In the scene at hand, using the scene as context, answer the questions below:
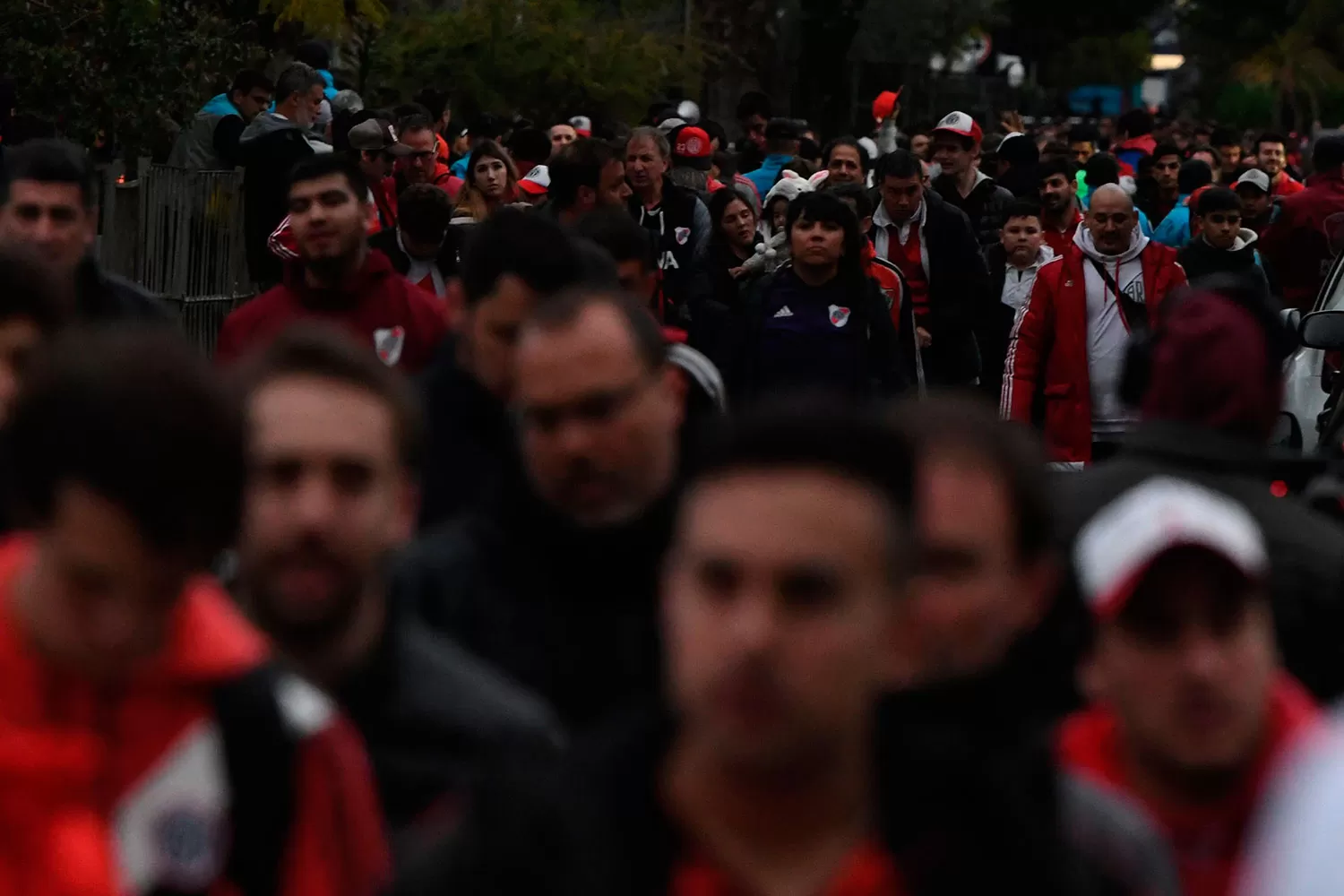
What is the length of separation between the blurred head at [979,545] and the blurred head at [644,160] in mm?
10062

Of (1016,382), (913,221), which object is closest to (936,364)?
(913,221)

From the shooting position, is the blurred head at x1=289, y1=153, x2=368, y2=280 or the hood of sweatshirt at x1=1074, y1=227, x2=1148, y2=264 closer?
the blurred head at x1=289, y1=153, x2=368, y2=280

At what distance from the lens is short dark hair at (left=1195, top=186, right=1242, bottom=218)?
15.5 metres

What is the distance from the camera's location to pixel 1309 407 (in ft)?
37.2

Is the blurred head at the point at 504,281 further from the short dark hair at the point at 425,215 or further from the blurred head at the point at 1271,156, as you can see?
the blurred head at the point at 1271,156

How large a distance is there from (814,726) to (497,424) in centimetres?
316

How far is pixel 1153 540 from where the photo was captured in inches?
141

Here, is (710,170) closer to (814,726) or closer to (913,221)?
(913,221)

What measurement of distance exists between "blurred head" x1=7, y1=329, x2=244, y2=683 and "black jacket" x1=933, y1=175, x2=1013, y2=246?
45.5 feet

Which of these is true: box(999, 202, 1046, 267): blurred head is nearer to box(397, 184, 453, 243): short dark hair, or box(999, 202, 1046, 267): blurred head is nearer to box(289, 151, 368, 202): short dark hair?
box(397, 184, 453, 243): short dark hair

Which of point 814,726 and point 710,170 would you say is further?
point 710,170

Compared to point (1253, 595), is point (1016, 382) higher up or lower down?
Result: lower down

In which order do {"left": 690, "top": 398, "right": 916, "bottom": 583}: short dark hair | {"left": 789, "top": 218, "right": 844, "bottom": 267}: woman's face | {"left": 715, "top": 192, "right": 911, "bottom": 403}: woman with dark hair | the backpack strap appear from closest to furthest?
{"left": 690, "top": 398, "right": 916, "bottom": 583}: short dark hair < the backpack strap < {"left": 715, "top": 192, "right": 911, "bottom": 403}: woman with dark hair < {"left": 789, "top": 218, "right": 844, "bottom": 267}: woman's face

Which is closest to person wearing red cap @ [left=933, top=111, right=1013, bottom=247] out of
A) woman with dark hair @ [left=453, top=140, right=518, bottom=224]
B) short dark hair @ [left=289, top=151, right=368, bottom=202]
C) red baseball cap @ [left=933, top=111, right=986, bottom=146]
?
red baseball cap @ [left=933, top=111, right=986, bottom=146]
